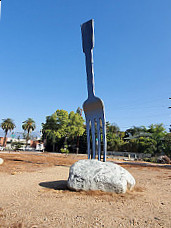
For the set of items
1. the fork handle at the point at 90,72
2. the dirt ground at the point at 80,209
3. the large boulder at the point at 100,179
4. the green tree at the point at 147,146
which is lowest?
the dirt ground at the point at 80,209

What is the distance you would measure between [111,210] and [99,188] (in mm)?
1146

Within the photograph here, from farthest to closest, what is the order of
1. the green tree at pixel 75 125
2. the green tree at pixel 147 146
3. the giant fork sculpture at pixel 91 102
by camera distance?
the green tree at pixel 75 125 < the green tree at pixel 147 146 < the giant fork sculpture at pixel 91 102

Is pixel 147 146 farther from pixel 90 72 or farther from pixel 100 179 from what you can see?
pixel 100 179

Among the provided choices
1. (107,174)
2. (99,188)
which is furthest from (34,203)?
(107,174)

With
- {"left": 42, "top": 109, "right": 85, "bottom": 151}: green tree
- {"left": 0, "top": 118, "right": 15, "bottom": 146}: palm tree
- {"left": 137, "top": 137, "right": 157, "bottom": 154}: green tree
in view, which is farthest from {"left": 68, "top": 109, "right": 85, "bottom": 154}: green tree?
{"left": 0, "top": 118, "right": 15, "bottom": 146}: palm tree

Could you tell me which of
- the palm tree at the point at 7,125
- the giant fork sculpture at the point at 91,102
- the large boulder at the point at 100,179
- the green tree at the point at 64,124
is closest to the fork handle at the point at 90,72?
the giant fork sculpture at the point at 91,102

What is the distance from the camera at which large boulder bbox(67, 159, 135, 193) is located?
4250 mm

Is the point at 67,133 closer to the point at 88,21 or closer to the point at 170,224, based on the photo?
the point at 88,21

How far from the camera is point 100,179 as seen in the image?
4332 mm

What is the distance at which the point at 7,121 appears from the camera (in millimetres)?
43781

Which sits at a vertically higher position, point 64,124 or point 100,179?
point 64,124

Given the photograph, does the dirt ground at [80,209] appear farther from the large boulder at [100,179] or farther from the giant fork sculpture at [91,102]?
the giant fork sculpture at [91,102]

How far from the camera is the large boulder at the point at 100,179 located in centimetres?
425

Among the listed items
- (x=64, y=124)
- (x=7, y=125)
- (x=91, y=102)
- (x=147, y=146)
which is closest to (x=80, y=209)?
(x=91, y=102)
